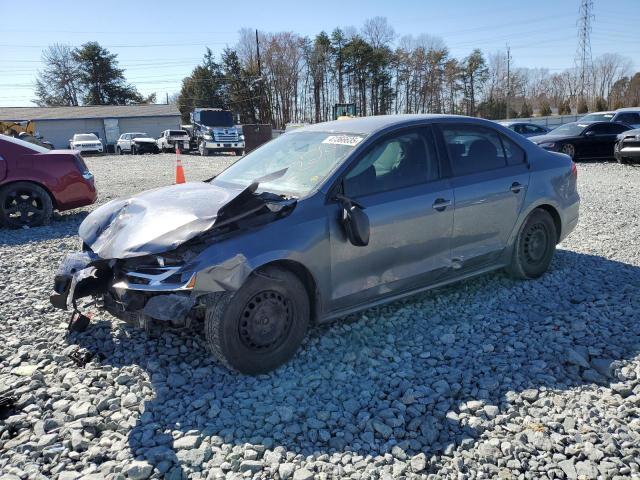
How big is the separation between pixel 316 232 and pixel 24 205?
258 inches

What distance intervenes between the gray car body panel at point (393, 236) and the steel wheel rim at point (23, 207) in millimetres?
5497

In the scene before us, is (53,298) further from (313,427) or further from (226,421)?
(313,427)

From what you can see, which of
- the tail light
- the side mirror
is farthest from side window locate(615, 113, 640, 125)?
the side mirror

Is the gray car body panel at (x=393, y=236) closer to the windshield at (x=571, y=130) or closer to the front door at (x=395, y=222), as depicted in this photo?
the front door at (x=395, y=222)

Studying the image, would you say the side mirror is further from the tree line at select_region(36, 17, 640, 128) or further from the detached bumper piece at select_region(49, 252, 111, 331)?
the tree line at select_region(36, 17, 640, 128)

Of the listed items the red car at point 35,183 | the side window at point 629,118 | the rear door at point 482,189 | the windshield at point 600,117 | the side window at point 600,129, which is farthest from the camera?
the windshield at point 600,117

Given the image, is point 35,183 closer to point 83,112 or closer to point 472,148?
point 472,148

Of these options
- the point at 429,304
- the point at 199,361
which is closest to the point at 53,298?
the point at 199,361

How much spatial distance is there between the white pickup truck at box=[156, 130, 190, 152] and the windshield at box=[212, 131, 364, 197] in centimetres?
3159

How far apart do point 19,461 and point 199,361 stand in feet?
4.20

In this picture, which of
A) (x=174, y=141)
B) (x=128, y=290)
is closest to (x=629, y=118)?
(x=128, y=290)

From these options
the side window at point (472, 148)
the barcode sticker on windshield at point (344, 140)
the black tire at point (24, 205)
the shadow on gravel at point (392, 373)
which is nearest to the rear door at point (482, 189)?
the side window at point (472, 148)

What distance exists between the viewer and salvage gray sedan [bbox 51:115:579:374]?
3.38 meters

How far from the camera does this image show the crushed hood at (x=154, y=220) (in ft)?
11.1
